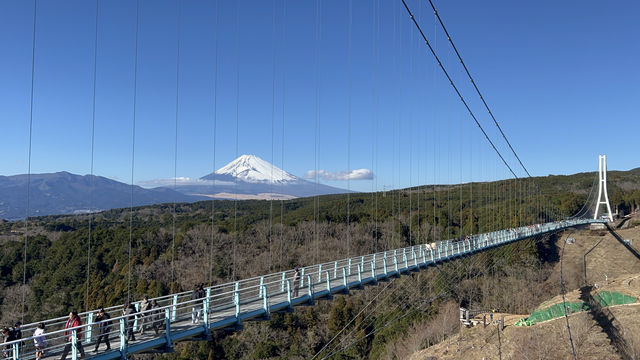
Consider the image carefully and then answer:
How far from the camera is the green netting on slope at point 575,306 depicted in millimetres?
32344

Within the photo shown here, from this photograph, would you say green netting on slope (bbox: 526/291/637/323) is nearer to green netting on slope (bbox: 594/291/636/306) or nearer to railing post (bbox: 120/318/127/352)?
green netting on slope (bbox: 594/291/636/306)

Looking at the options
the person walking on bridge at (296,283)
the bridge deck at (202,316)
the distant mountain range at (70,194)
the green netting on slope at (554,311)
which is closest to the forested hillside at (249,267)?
the distant mountain range at (70,194)

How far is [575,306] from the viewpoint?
33.0m

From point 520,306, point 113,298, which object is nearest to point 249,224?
point 113,298

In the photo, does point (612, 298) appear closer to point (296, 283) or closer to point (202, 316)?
point (296, 283)

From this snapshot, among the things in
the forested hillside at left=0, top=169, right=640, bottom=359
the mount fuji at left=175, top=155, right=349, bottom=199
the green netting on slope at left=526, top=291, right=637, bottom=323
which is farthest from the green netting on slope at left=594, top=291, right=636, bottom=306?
the mount fuji at left=175, top=155, right=349, bottom=199

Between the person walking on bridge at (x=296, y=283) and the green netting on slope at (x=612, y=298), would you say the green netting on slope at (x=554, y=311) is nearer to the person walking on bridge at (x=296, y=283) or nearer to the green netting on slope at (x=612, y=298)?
the green netting on slope at (x=612, y=298)

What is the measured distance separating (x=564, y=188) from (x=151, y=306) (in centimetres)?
11941

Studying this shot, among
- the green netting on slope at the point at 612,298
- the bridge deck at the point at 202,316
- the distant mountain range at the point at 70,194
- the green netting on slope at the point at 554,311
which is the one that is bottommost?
the green netting on slope at the point at 554,311

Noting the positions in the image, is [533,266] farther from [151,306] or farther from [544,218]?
[151,306]

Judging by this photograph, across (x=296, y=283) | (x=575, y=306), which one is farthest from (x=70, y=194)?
(x=575, y=306)

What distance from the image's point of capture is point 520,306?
44.8 meters

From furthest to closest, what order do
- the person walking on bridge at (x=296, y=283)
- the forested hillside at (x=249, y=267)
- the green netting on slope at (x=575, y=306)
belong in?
the forested hillside at (x=249, y=267) < the green netting on slope at (x=575, y=306) < the person walking on bridge at (x=296, y=283)

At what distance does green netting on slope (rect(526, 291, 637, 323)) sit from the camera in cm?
3234
